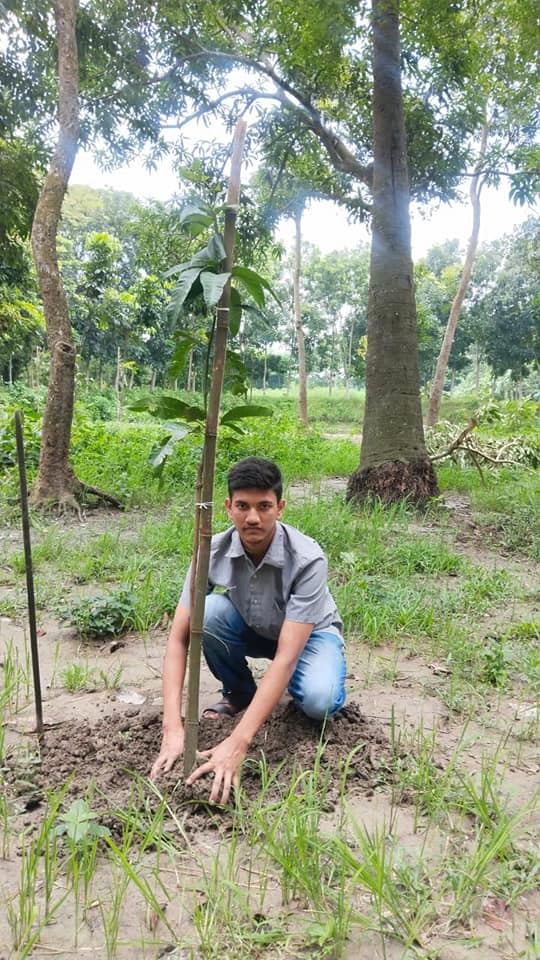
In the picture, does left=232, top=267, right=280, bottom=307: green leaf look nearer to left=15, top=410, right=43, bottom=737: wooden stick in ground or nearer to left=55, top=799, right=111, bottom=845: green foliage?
left=15, top=410, right=43, bottom=737: wooden stick in ground

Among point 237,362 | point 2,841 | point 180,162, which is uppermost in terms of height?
→ point 180,162

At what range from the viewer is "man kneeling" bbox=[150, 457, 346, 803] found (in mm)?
1758

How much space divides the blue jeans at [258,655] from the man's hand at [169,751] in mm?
376

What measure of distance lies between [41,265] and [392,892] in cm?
506

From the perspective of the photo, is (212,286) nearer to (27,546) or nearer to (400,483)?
(27,546)

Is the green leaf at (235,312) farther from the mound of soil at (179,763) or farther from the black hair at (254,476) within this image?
the mound of soil at (179,763)

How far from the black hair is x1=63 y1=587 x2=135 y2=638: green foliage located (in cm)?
135

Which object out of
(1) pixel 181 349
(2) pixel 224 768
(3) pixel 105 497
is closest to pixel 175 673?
(2) pixel 224 768

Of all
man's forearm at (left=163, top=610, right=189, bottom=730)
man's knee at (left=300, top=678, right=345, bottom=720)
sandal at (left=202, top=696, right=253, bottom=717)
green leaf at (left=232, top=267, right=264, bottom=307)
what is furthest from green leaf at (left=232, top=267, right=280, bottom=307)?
sandal at (left=202, top=696, right=253, bottom=717)

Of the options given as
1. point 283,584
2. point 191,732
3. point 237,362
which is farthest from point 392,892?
point 237,362

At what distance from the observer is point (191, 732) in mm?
1654

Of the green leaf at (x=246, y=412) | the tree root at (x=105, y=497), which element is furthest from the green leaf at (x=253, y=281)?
the tree root at (x=105, y=497)

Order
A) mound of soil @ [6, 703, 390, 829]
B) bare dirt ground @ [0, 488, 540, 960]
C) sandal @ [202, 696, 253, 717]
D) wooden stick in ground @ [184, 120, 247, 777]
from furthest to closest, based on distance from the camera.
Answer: sandal @ [202, 696, 253, 717] < mound of soil @ [6, 703, 390, 829] < wooden stick in ground @ [184, 120, 247, 777] < bare dirt ground @ [0, 488, 540, 960]

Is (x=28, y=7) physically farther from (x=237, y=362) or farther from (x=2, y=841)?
(x=2, y=841)
